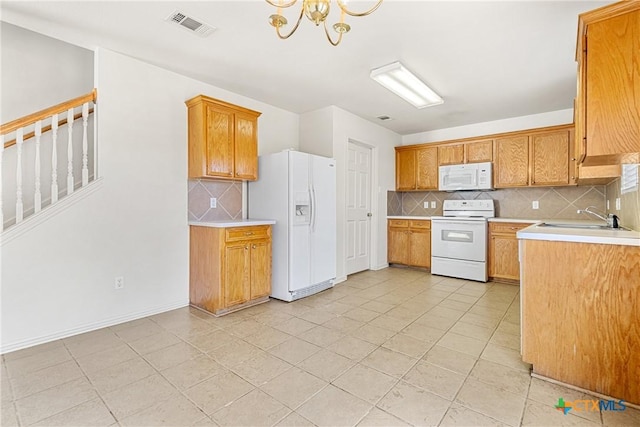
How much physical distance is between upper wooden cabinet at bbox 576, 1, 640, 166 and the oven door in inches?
111

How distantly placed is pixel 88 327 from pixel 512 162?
5.57 m

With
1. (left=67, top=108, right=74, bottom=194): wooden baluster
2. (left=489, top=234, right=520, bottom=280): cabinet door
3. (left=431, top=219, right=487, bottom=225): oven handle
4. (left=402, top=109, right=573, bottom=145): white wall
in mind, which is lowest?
(left=489, top=234, right=520, bottom=280): cabinet door

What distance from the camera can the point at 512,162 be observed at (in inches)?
180

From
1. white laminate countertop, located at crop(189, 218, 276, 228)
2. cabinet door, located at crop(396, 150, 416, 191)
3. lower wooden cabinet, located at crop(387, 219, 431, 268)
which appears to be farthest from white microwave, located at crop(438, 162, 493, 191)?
white laminate countertop, located at crop(189, 218, 276, 228)

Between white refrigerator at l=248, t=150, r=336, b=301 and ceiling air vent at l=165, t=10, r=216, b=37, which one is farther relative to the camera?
white refrigerator at l=248, t=150, r=336, b=301

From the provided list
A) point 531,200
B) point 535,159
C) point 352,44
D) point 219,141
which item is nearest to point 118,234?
point 219,141

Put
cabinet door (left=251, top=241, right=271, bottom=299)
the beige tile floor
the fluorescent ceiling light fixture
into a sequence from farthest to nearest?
cabinet door (left=251, top=241, right=271, bottom=299), the fluorescent ceiling light fixture, the beige tile floor

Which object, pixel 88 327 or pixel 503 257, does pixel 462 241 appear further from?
pixel 88 327

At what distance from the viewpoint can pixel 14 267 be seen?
7.57 ft

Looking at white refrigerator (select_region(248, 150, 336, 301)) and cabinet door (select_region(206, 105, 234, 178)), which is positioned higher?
cabinet door (select_region(206, 105, 234, 178))

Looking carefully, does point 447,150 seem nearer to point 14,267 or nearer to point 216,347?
point 216,347

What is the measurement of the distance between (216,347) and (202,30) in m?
2.51

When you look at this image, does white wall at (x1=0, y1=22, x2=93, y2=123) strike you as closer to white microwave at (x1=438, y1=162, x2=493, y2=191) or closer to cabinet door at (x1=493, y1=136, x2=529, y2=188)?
white microwave at (x1=438, y1=162, x2=493, y2=191)

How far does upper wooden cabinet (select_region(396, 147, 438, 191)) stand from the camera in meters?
5.27
